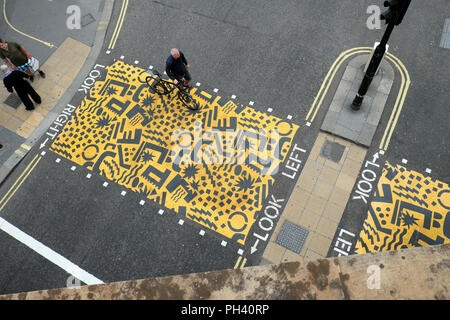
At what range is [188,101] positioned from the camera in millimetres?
10273

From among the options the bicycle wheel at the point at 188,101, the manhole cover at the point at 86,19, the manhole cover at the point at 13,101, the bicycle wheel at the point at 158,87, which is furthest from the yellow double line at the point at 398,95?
the manhole cover at the point at 13,101

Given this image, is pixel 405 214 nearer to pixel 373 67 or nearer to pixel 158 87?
pixel 373 67

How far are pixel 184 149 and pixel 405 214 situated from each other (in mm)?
6258

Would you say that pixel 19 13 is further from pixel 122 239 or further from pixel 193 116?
pixel 122 239

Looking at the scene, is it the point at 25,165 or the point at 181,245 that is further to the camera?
the point at 25,165

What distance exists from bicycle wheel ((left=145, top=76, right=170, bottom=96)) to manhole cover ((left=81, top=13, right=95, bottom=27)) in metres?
3.94

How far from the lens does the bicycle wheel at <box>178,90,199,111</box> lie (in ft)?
33.1

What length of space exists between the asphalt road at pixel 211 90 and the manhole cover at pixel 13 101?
77.1 inches

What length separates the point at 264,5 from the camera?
1179 cm

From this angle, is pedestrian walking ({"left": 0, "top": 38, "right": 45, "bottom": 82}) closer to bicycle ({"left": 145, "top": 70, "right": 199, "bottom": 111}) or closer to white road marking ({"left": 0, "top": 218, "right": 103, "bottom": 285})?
bicycle ({"left": 145, "top": 70, "right": 199, "bottom": 111})

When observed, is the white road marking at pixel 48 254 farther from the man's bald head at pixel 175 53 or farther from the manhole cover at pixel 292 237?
the man's bald head at pixel 175 53

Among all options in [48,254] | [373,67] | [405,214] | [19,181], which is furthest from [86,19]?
[405,214]

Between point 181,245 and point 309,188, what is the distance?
3776 mm
